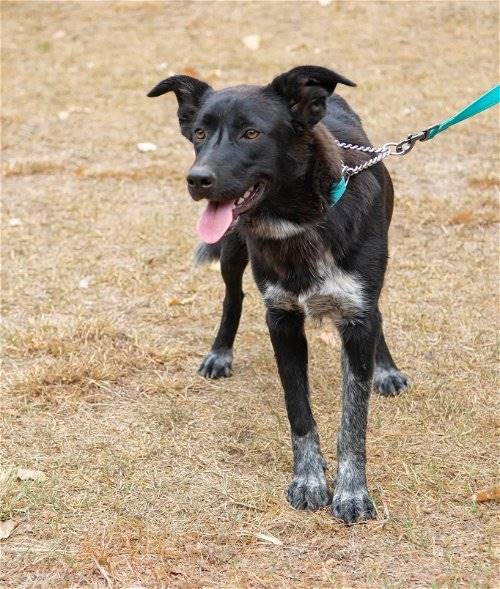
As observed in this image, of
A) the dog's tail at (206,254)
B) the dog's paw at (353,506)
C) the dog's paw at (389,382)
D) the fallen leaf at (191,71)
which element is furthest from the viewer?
the fallen leaf at (191,71)

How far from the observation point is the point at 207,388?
4754 millimetres

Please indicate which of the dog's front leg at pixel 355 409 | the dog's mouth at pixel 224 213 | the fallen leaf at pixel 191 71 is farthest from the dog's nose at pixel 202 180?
the fallen leaf at pixel 191 71

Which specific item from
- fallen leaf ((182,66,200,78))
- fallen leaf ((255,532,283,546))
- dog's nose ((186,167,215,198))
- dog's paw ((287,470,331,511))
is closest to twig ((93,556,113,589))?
fallen leaf ((255,532,283,546))

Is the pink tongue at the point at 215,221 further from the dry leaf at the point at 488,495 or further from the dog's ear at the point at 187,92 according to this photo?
the dry leaf at the point at 488,495

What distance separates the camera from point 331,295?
3.58 meters

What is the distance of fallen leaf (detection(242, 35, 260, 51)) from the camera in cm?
1188

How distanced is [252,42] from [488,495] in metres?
9.44

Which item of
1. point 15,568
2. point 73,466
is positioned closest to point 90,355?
point 73,466

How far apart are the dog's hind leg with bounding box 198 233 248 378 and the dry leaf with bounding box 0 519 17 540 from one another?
5.21 ft

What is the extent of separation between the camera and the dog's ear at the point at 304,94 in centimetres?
335

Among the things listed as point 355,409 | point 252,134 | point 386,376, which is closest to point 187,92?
point 252,134

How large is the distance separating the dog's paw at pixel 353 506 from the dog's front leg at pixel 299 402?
89 mm

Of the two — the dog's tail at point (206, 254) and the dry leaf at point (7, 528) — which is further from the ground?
the dog's tail at point (206, 254)

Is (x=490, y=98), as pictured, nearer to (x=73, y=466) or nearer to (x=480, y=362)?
(x=480, y=362)
